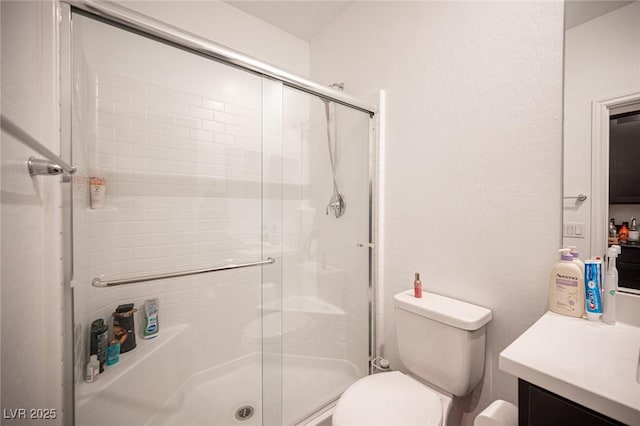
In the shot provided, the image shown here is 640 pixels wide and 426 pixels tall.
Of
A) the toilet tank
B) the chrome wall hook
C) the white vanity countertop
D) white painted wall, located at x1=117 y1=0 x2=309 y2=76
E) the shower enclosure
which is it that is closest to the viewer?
the white vanity countertop

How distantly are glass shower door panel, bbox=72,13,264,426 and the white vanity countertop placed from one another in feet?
3.62

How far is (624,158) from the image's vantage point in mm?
757

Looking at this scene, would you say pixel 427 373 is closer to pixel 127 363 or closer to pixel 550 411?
pixel 550 411

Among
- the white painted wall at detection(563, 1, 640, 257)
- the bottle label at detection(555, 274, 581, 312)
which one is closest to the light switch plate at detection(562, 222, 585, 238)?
the white painted wall at detection(563, 1, 640, 257)

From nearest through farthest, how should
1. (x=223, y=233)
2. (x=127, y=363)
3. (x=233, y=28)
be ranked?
(x=127, y=363) → (x=223, y=233) → (x=233, y=28)

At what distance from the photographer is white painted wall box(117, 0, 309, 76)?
148 cm

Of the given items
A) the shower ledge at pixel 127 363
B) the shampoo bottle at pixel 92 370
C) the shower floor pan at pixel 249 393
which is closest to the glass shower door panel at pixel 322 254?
the shower floor pan at pixel 249 393

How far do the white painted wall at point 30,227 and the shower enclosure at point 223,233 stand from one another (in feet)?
0.94

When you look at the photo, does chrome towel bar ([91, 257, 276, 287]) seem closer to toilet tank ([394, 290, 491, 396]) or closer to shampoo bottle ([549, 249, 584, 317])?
toilet tank ([394, 290, 491, 396])

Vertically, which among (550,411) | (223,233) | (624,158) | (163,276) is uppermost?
(624,158)

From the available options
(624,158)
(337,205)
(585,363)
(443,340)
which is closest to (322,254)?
(337,205)

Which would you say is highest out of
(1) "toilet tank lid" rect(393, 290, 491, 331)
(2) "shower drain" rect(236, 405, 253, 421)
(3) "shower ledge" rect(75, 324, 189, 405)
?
(1) "toilet tank lid" rect(393, 290, 491, 331)

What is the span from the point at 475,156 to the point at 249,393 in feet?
5.31

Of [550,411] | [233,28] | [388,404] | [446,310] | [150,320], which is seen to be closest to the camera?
[550,411]
